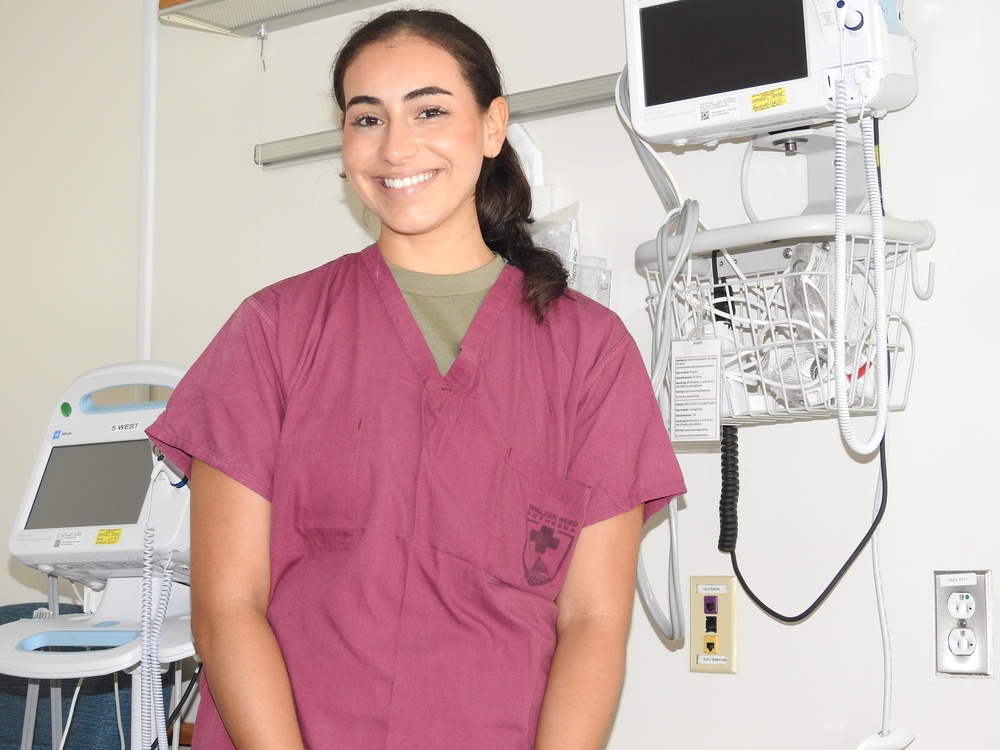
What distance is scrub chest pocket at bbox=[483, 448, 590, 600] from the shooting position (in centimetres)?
133

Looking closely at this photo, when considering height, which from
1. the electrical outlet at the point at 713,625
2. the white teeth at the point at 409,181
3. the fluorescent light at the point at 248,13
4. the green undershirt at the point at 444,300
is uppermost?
the fluorescent light at the point at 248,13

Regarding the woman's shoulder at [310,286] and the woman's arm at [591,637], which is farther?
the woman's shoulder at [310,286]

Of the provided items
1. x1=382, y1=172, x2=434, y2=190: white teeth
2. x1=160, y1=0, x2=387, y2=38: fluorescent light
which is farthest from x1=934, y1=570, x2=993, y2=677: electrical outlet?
x1=160, y1=0, x2=387, y2=38: fluorescent light

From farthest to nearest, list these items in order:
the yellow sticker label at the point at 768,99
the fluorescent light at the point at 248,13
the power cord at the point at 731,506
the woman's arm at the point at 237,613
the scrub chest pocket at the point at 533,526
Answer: the fluorescent light at the point at 248,13 → the power cord at the point at 731,506 → the yellow sticker label at the point at 768,99 → the scrub chest pocket at the point at 533,526 → the woman's arm at the point at 237,613

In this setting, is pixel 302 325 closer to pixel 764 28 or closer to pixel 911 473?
pixel 764 28

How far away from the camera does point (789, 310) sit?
152 centimetres

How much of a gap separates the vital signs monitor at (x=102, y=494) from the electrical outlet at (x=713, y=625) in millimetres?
799

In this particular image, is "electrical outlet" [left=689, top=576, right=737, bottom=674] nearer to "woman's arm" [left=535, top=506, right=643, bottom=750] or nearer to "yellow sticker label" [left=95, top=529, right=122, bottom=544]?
"woman's arm" [left=535, top=506, right=643, bottom=750]

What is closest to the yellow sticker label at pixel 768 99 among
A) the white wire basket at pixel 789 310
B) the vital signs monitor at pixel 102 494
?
the white wire basket at pixel 789 310

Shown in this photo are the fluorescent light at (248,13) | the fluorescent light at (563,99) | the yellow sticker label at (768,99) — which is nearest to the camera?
the yellow sticker label at (768,99)

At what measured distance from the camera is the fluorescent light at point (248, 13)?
2.22m

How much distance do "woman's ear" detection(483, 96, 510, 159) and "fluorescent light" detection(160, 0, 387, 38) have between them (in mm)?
797

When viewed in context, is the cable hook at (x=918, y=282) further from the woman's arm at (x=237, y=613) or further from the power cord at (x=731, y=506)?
the woman's arm at (x=237, y=613)

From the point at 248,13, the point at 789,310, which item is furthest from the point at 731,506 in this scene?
the point at 248,13
